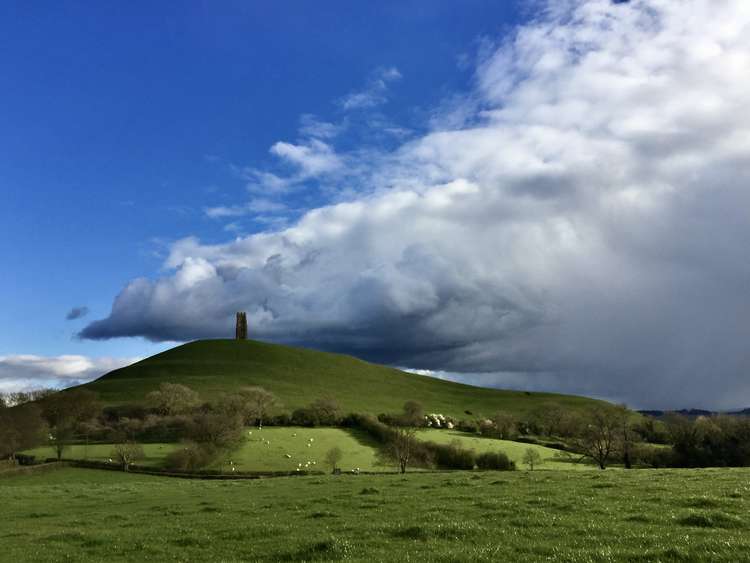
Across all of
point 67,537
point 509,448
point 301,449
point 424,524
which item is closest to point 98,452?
point 301,449

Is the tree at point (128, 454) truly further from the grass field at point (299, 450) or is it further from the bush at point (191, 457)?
the bush at point (191, 457)

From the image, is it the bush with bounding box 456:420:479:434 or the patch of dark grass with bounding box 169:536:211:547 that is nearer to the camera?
the patch of dark grass with bounding box 169:536:211:547

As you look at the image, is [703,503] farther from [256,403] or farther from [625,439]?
[256,403]

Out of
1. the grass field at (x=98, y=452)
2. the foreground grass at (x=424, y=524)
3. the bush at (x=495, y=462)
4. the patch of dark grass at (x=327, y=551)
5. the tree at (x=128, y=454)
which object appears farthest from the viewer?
the grass field at (x=98, y=452)

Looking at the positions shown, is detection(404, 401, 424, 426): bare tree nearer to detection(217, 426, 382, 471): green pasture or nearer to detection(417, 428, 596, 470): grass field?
detection(417, 428, 596, 470): grass field

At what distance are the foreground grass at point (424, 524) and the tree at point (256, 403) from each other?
76448 millimetres

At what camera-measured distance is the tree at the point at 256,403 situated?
114m

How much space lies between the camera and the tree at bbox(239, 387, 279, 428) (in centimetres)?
11421

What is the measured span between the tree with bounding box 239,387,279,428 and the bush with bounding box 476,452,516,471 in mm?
48875

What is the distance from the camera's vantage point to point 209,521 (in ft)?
87.0

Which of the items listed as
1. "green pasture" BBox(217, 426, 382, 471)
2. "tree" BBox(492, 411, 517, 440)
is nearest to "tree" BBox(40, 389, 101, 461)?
"green pasture" BBox(217, 426, 382, 471)

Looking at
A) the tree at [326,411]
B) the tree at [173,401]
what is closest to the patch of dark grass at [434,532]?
the tree at [326,411]

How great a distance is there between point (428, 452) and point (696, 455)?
42.9 meters

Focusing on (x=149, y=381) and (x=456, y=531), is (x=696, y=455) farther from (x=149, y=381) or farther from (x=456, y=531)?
(x=149, y=381)
